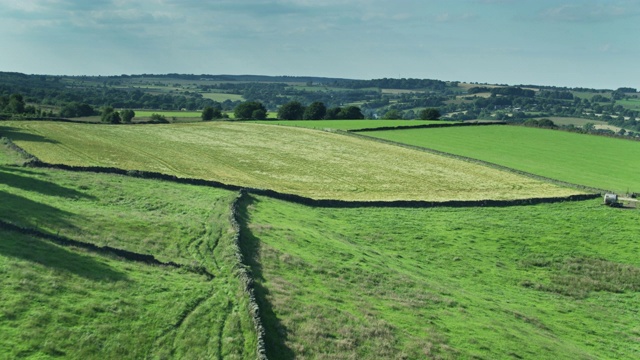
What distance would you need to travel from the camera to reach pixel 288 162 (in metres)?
79.9

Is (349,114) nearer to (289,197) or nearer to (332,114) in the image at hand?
(332,114)

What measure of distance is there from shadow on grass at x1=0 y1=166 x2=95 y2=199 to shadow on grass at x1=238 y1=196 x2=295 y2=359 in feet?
46.7

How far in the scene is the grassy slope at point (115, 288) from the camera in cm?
2372

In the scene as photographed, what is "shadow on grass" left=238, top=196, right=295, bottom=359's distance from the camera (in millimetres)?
25250

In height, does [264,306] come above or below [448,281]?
above

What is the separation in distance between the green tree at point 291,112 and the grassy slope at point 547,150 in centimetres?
4792

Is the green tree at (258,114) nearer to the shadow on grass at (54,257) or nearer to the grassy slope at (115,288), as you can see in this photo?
the grassy slope at (115,288)

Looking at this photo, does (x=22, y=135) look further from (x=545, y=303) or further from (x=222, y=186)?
(x=545, y=303)

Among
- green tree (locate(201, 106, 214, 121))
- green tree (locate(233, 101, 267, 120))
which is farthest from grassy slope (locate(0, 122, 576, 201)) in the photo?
green tree (locate(233, 101, 267, 120))

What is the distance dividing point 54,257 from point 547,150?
93799mm

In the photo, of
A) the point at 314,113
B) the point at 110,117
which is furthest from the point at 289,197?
the point at 314,113

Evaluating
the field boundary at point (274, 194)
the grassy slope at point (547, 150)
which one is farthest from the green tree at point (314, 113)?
the field boundary at point (274, 194)

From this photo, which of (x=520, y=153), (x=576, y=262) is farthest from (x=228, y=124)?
(x=576, y=262)

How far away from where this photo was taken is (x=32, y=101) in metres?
191
